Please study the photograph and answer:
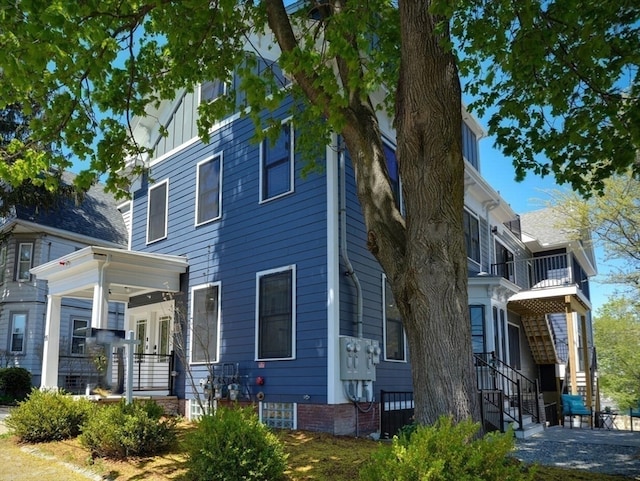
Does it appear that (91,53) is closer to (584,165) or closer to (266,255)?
(266,255)

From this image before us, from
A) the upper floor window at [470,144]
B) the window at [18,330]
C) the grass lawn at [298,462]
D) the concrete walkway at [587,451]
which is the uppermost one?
the upper floor window at [470,144]

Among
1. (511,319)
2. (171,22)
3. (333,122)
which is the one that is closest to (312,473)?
(333,122)

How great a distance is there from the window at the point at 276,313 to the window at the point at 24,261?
12.8 m

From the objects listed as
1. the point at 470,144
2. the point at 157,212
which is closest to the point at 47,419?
the point at 157,212

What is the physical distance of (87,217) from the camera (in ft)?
72.8

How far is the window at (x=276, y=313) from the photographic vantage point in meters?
10.7

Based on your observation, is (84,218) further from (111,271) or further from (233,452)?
(233,452)

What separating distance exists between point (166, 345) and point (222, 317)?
9.74 ft

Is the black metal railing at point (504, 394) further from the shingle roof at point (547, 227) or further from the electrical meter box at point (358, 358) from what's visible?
the shingle roof at point (547, 227)

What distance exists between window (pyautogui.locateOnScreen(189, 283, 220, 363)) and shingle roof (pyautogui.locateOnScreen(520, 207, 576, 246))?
13622 millimetres

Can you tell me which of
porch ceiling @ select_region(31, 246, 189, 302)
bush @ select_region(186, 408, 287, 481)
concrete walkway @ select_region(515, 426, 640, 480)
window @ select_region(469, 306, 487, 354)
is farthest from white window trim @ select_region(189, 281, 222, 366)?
window @ select_region(469, 306, 487, 354)

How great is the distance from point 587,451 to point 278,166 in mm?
7570

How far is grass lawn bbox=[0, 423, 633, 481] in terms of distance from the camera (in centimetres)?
656

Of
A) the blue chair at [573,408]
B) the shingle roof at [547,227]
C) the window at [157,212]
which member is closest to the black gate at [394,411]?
the blue chair at [573,408]
